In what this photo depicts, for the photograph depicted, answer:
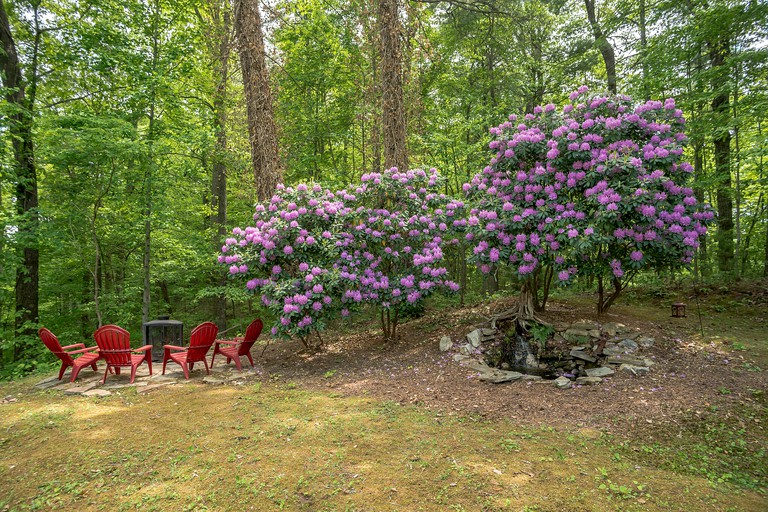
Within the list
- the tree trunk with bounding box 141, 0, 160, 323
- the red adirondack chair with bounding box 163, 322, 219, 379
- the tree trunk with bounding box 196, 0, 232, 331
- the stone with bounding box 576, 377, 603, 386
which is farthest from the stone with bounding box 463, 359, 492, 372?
the tree trunk with bounding box 141, 0, 160, 323

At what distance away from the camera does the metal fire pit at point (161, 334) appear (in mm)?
6164

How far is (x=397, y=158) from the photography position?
670 cm

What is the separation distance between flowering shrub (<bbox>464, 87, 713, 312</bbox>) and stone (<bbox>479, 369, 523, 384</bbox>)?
1.21 m

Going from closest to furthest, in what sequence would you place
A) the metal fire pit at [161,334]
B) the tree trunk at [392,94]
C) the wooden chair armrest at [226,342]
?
the wooden chair armrest at [226,342], the metal fire pit at [161,334], the tree trunk at [392,94]

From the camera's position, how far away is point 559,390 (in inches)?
156

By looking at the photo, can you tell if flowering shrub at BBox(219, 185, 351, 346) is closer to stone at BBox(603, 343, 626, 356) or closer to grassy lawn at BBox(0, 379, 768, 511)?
grassy lawn at BBox(0, 379, 768, 511)

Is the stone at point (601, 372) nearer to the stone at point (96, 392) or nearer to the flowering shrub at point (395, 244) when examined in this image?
the flowering shrub at point (395, 244)

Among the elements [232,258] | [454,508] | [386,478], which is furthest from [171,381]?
[454,508]

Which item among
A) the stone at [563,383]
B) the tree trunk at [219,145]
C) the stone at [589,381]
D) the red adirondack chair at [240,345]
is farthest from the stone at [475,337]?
the tree trunk at [219,145]

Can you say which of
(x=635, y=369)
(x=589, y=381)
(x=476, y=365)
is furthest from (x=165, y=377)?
(x=635, y=369)

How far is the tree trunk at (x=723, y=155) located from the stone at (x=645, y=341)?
3018mm

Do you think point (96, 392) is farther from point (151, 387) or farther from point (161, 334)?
point (161, 334)

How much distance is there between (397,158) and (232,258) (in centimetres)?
307

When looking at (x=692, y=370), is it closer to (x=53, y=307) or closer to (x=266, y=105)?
(x=266, y=105)
